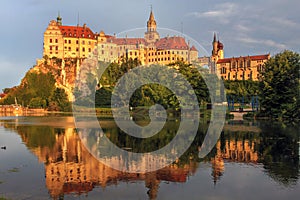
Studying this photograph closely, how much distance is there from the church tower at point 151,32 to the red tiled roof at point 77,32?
3353cm

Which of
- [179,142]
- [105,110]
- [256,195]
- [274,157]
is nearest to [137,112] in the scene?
[105,110]

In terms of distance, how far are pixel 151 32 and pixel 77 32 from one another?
141ft

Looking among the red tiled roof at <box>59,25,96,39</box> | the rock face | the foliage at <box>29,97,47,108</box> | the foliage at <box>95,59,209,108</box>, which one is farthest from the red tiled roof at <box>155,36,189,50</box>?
the foliage at <box>29,97,47,108</box>

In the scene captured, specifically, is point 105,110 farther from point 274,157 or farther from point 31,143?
point 274,157

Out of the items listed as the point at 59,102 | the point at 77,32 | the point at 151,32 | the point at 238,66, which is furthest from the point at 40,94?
the point at 238,66

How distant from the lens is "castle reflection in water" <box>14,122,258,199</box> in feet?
53.0

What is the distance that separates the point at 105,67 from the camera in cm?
13312

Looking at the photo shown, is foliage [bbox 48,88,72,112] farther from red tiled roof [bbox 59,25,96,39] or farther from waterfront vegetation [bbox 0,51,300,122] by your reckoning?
red tiled roof [bbox 59,25,96,39]

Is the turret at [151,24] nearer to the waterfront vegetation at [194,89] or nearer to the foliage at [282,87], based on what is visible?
the waterfront vegetation at [194,89]

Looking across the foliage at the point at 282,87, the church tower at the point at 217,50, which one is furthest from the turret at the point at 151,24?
the foliage at the point at 282,87

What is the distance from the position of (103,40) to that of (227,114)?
91450 millimetres

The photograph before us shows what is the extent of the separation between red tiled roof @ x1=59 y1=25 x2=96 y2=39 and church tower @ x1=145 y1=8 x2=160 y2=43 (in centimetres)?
3353

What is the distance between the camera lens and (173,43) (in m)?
155

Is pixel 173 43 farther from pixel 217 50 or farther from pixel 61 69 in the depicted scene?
pixel 61 69
